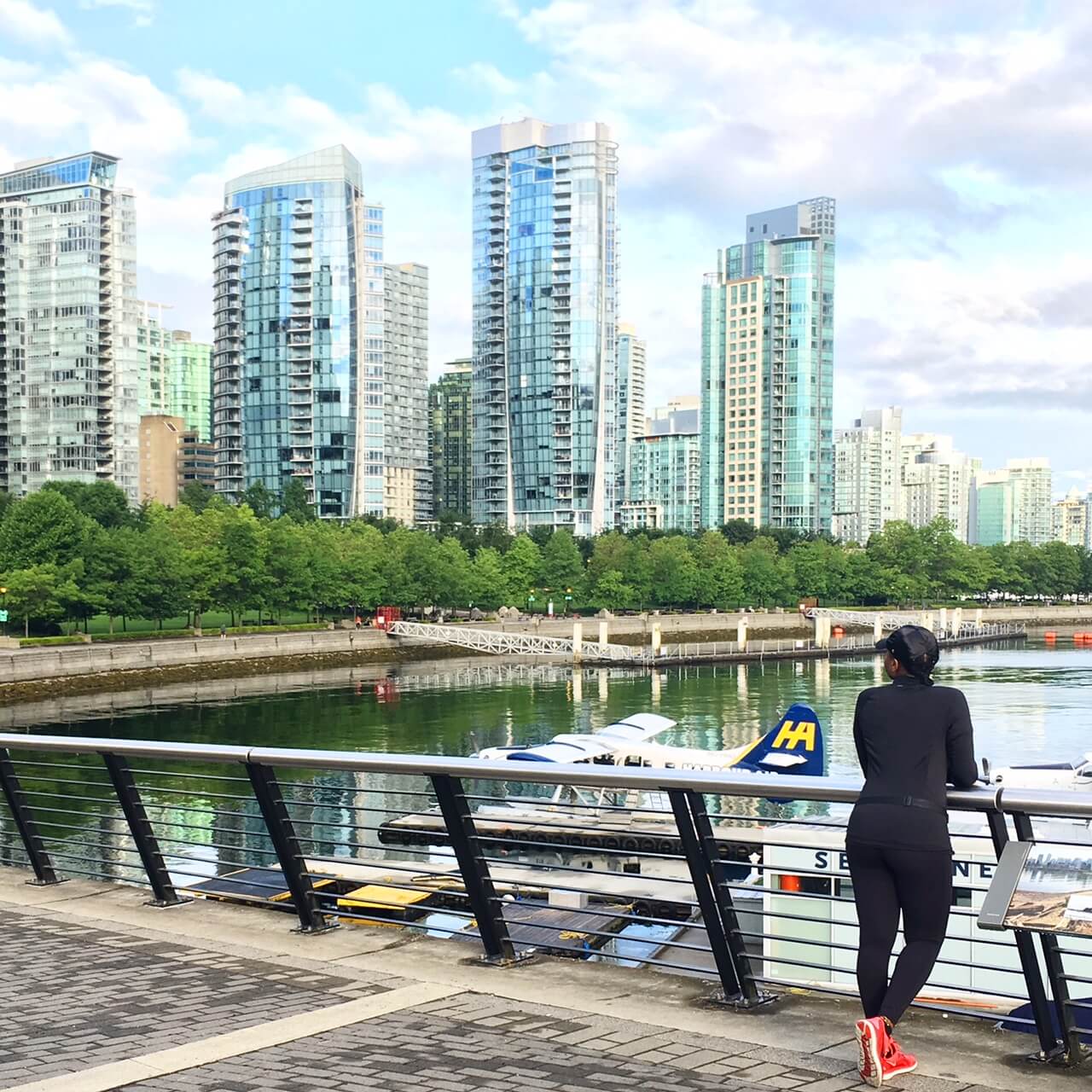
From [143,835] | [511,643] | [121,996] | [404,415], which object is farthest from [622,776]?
[404,415]

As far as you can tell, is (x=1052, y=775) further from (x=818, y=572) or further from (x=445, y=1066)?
(x=818, y=572)

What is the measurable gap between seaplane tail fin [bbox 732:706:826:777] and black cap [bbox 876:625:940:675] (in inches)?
1265

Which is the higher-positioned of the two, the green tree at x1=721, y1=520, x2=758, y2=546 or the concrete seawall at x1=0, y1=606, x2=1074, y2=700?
the green tree at x1=721, y1=520, x2=758, y2=546

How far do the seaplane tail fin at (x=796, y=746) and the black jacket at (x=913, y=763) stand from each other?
106ft

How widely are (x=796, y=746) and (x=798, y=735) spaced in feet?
1.02

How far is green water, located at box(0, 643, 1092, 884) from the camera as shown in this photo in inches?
1559

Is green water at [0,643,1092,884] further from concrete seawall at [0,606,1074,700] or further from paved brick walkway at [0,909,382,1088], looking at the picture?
paved brick walkway at [0,909,382,1088]

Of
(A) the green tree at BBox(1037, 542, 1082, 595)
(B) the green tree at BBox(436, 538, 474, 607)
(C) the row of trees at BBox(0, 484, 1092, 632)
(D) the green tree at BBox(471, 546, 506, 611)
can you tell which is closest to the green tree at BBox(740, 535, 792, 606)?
(C) the row of trees at BBox(0, 484, 1092, 632)

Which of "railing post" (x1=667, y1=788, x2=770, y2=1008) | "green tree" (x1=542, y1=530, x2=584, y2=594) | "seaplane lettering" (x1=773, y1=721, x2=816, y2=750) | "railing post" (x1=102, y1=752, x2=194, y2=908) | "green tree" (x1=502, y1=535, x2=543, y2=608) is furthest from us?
"green tree" (x1=542, y1=530, x2=584, y2=594)

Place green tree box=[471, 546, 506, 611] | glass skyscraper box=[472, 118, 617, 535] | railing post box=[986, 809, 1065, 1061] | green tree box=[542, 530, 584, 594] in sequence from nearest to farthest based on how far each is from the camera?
railing post box=[986, 809, 1065, 1061], green tree box=[471, 546, 506, 611], green tree box=[542, 530, 584, 594], glass skyscraper box=[472, 118, 617, 535]

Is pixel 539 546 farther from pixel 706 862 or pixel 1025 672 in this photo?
pixel 706 862

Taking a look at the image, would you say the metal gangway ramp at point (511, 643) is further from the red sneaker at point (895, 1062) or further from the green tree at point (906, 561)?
the red sneaker at point (895, 1062)

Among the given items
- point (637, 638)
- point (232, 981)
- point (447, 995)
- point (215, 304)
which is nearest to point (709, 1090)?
point (447, 995)

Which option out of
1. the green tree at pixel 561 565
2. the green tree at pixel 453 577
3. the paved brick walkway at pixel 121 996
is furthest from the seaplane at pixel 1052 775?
the green tree at pixel 561 565
